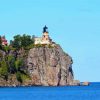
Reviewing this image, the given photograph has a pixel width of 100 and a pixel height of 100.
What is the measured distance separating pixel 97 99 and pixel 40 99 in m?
12.8

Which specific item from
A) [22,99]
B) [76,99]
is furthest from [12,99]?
[76,99]

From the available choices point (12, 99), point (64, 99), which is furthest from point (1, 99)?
point (64, 99)

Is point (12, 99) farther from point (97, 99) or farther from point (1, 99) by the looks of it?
point (97, 99)

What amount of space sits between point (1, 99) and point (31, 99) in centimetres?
635

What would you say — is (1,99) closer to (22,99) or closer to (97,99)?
(22,99)

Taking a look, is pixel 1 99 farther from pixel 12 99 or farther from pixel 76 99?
pixel 76 99

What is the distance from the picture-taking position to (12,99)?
16012 cm

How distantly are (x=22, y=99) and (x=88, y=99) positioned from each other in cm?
1384

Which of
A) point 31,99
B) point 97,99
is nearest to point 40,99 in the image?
point 31,99

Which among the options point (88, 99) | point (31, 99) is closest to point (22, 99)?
point (31, 99)

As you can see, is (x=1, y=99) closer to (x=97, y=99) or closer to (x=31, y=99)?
(x=31, y=99)

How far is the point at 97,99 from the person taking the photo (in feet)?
512

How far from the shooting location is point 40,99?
528 feet

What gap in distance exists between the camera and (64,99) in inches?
6299
